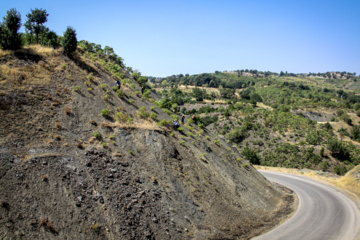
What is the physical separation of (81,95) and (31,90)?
3.64 meters

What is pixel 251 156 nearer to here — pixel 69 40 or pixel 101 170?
pixel 69 40

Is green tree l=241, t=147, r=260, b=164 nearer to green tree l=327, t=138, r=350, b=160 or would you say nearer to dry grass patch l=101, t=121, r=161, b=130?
green tree l=327, t=138, r=350, b=160

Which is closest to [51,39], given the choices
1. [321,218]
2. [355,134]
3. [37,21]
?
[37,21]

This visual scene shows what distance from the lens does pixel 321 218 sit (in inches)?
750

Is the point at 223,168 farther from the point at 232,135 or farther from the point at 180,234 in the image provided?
the point at 232,135

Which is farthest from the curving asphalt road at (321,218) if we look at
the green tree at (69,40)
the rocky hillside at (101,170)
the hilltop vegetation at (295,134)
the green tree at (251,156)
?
the green tree at (69,40)

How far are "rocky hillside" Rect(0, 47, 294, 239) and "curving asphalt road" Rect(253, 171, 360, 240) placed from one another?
1423mm

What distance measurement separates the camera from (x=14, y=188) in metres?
10.5

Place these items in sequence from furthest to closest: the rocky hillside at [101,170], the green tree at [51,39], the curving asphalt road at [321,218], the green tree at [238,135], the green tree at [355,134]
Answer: the green tree at [355,134] → the green tree at [238,135] → the green tree at [51,39] → the curving asphalt road at [321,218] → the rocky hillside at [101,170]

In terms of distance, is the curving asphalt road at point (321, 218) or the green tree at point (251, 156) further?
the green tree at point (251, 156)

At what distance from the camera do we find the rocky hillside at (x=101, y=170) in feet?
35.3

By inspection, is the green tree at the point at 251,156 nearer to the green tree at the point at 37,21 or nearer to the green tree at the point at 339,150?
the green tree at the point at 339,150

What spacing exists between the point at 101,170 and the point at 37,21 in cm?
2006

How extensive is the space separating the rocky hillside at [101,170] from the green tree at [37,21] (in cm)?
394
